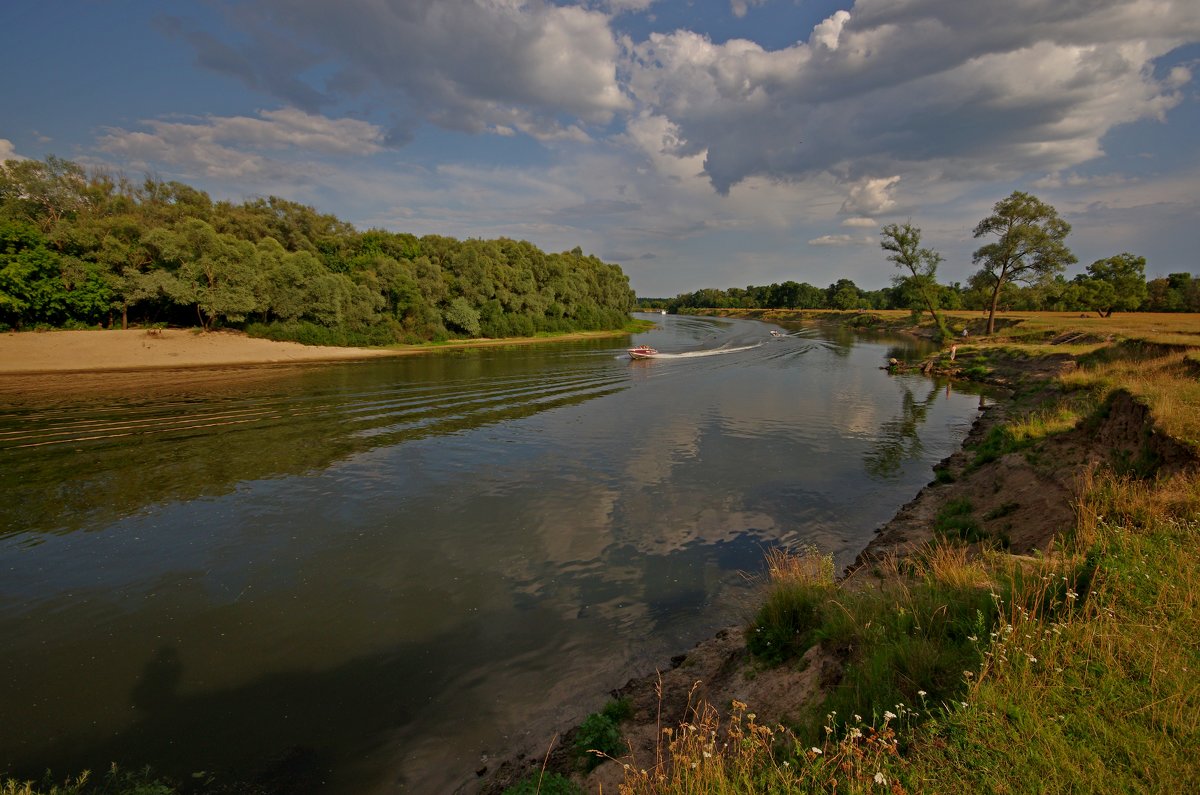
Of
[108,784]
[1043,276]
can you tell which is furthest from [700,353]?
[108,784]

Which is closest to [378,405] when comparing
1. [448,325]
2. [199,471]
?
[199,471]

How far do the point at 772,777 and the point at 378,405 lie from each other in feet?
105

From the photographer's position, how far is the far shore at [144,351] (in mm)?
40969

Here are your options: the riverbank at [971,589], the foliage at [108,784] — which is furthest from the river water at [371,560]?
the riverbank at [971,589]

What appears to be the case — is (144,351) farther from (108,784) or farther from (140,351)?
(108,784)

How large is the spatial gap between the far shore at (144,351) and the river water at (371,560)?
633 inches

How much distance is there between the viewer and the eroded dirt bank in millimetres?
6629

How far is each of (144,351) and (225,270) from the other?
39.0 feet

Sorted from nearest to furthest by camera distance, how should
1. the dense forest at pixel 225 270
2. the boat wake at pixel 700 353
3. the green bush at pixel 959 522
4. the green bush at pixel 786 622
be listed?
the green bush at pixel 786 622 < the green bush at pixel 959 522 < the dense forest at pixel 225 270 < the boat wake at pixel 700 353

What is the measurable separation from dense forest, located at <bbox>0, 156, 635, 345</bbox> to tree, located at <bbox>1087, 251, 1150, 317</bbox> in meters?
92.1

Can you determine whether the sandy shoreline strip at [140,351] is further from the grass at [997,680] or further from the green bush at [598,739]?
the grass at [997,680]

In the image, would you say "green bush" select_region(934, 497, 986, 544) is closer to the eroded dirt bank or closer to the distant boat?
the eroded dirt bank

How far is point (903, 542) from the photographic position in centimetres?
1331

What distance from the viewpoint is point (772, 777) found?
4.21 m
